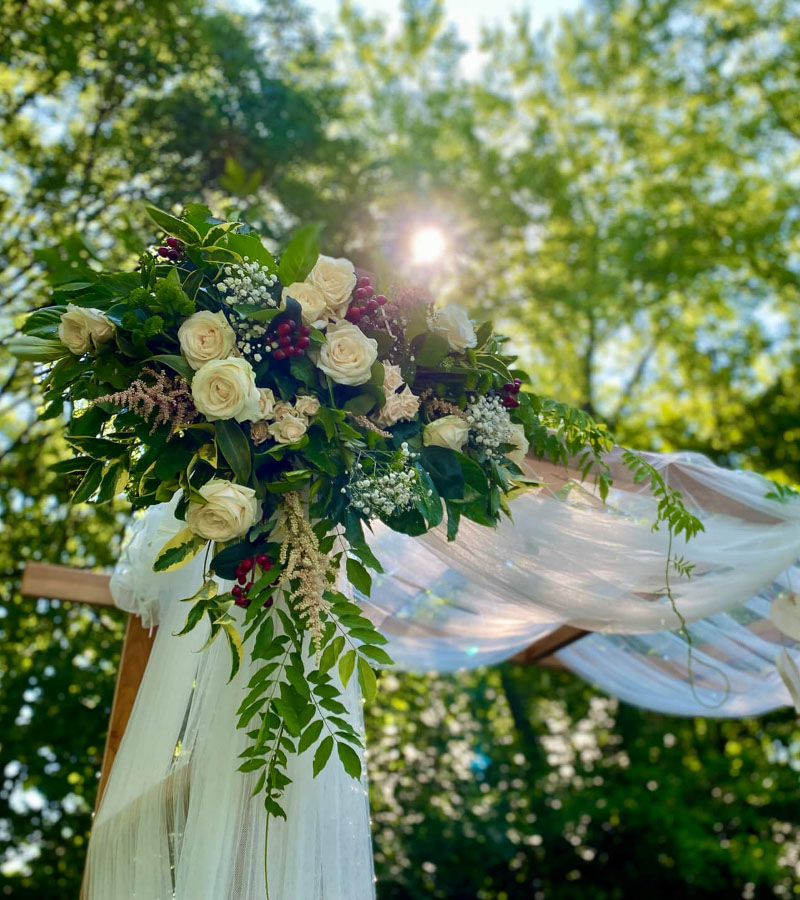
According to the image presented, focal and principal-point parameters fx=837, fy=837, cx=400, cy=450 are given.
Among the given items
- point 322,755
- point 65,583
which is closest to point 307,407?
point 322,755

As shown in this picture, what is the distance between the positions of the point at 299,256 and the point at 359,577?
2.09 ft

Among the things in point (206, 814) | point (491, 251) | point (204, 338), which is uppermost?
point (491, 251)

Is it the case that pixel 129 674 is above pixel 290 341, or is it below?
below

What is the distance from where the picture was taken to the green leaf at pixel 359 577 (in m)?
1.64

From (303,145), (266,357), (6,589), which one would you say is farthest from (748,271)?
(266,357)

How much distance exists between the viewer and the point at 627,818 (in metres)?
5.96

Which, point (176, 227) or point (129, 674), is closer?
point (176, 227)

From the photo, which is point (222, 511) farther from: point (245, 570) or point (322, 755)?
point (322, 755)

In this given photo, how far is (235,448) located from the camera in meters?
1.57

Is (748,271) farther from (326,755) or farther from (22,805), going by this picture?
(326,755)

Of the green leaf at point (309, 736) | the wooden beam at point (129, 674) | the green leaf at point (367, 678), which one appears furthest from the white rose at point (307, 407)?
the wooden beam at point (129, 674)

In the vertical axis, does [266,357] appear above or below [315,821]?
→ above

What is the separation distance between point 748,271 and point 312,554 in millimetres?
8977

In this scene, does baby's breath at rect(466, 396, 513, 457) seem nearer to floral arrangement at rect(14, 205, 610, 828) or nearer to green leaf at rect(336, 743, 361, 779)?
floral arrangement at rect(14, 205, 610, 828)
